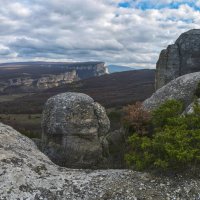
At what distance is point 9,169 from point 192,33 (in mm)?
30250

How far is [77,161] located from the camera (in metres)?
23.1

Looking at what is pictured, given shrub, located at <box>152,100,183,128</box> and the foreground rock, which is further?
shrub, located at <box>152,100,183,128</box>

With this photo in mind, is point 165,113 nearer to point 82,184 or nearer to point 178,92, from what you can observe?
point 82,184

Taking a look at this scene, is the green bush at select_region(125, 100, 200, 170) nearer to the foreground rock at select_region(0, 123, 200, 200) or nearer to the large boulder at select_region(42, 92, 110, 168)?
the foreground rock at select_region(0, 123, 200, 200)

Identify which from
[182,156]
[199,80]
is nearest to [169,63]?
[199,80]

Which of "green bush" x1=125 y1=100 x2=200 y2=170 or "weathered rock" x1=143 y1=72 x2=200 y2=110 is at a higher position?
"weathered rock" x1=143 y1=72 x2=200 y2=110

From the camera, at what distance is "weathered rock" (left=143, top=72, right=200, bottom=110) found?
2761 centimetres

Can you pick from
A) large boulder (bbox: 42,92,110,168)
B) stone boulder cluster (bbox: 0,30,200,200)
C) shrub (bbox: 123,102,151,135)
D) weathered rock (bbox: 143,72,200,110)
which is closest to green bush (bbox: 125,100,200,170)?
stone boulder cluster (bbox: 0,30,200,200)

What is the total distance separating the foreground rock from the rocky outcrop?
25510 mm

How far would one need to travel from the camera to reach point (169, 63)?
41.4m

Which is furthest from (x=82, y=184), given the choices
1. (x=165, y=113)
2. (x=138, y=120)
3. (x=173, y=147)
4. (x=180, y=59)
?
(x=180, y=59)

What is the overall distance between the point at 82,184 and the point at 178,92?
14687 millimetres

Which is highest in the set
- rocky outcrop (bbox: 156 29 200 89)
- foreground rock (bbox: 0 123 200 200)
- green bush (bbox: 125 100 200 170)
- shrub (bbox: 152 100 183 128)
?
rocky outcrop (bbox: 156 29 200 89)

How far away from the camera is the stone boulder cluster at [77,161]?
15.4 meters
